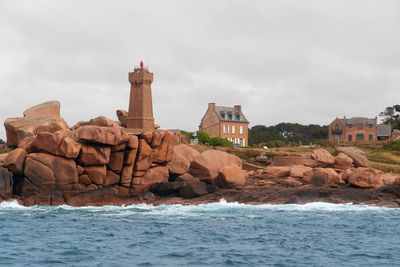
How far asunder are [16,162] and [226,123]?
159 ft

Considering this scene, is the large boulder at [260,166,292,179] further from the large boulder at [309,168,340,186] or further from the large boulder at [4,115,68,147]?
the large boulder at [4,115,68,147]

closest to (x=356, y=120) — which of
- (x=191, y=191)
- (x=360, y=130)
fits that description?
(x=360, y=130)

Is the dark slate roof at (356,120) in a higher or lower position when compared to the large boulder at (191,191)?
higher

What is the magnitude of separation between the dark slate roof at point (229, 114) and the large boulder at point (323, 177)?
37.6 meters

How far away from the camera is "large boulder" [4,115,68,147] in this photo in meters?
43.7

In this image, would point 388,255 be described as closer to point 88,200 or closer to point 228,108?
point 88,200

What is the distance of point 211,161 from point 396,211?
1632cm

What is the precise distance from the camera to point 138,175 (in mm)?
41375

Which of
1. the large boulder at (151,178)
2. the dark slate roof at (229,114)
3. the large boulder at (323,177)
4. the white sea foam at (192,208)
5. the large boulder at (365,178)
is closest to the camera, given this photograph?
the white sea foam at (192,208)

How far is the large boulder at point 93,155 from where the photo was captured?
124ft

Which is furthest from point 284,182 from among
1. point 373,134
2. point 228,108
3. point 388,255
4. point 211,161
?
point 373,134

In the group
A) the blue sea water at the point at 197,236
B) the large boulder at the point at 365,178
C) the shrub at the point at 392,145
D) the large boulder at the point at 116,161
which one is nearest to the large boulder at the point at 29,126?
the large boulder at the point at 116,161

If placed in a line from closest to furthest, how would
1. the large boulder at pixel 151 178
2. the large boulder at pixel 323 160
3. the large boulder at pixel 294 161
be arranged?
the large boulder at pixel 151 178 → the large boulder at pixel 323 160 → the large boulder at pixel 294 161

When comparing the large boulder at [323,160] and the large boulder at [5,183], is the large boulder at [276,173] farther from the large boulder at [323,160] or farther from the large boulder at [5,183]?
the large boulder at [5,183]
